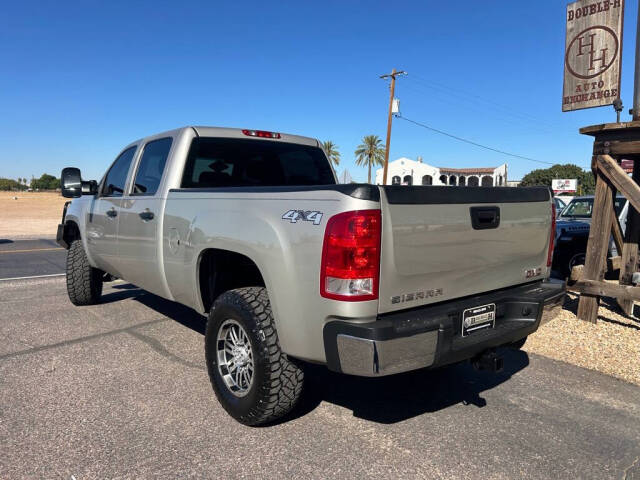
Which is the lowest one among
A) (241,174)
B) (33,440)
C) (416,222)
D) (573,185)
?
(33,440)

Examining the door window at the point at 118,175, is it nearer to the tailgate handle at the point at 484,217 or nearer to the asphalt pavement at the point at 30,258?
the tailgate handle at the point at 484,217

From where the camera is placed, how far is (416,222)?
254cm

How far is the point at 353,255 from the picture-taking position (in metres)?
2.37

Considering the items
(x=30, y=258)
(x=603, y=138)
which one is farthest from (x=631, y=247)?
(x=30, y=258)

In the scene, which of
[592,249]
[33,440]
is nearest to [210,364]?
[33,440]

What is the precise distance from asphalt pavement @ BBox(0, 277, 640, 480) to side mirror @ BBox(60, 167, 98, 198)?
165cm

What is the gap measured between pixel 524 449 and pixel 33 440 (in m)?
2.85

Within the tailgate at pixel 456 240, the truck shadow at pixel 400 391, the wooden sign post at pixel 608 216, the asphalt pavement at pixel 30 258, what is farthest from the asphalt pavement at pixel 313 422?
the asphalt pavement at pixel 30 258

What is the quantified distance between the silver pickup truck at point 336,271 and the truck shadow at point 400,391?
63 cm

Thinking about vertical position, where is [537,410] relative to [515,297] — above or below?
below

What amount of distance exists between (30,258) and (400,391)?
9.98m

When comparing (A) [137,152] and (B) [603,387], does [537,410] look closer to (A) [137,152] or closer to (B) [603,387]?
(B) [603,387]

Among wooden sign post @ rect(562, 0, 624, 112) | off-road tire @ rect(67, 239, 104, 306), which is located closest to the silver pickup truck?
off-road tire @ rect(67, 239, 104, 306)

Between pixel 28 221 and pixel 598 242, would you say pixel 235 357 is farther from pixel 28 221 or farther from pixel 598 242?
→ pixel 28 221
